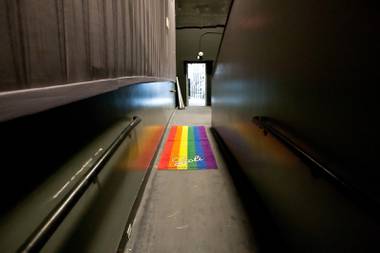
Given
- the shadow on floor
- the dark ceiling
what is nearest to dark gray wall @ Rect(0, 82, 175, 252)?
the shadow on floor

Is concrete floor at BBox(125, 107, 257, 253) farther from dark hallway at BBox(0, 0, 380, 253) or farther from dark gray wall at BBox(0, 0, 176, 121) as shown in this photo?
dark gray wall at BBox(0, 0, 176, 121)

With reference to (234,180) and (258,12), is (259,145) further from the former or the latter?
(258,12)

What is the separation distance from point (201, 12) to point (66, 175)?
30.6ft

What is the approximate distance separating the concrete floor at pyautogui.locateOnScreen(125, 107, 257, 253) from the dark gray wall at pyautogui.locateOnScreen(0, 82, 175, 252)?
0.69 ft

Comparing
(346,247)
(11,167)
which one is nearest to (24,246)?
(11,167)

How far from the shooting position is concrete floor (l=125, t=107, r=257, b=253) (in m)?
1.44

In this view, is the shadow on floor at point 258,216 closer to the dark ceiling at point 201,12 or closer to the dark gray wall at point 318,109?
the dark gray wall at point 318,109

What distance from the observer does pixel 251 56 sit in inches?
73.6

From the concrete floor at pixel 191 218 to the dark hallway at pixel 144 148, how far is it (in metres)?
0.01

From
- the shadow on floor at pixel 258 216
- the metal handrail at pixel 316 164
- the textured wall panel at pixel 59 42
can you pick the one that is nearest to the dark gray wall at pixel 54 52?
the textured wall panel at pixel 59 42

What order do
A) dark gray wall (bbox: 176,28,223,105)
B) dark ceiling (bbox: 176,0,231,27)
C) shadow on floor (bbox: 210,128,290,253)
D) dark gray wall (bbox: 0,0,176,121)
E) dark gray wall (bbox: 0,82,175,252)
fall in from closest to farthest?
dark gray wall (bbox: 0,0,176,121) → dark gray wall (bbox: 0,82,175,252) → shadow on floor (bbox: 210,128,290,253) → dark ceiling (bbox: 176,0,231,27) → dark gray wall (bbox: 176,28,223,105)

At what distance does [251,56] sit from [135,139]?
1083mm

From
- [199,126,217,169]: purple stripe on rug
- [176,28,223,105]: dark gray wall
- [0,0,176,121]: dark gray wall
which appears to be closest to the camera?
[0,0,176,121]: dark gray wall

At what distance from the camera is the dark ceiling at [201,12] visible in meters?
9.04
